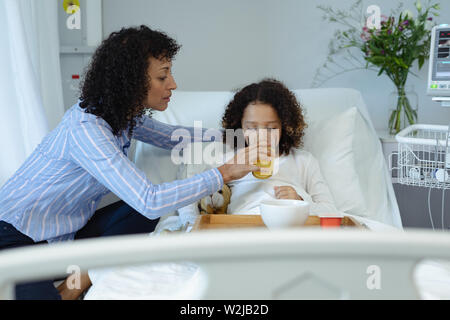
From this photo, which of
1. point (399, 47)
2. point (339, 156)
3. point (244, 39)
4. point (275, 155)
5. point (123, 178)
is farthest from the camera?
point (244, 39)

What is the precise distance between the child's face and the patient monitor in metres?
0.55

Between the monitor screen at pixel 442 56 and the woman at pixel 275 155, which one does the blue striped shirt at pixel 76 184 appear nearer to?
the woman at pixel 275 155

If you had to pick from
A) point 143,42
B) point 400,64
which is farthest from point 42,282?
point 400,64

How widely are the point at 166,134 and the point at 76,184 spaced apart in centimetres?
46

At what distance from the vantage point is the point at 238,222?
1196 millimetres

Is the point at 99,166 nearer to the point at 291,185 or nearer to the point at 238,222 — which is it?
the point at 238,222

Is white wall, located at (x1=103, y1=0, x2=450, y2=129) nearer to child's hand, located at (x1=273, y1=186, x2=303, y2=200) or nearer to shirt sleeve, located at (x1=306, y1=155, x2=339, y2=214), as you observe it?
shirt sleeve, located at (x1=306, y1=155, x2=339, y2=214)

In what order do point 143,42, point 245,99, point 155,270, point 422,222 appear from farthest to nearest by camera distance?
point 422,222 < point 245,99 < point 143,42 < point 155,270

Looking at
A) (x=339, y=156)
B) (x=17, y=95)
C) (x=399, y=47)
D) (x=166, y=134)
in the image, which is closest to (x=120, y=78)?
(x=166, y=134)

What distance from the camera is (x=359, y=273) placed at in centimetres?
47

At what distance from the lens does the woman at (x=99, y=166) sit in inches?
47.0

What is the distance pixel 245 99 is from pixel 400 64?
2.93 ft

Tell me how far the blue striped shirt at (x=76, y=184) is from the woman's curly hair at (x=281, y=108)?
454 mm

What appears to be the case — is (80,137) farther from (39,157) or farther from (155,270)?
(155,270)
